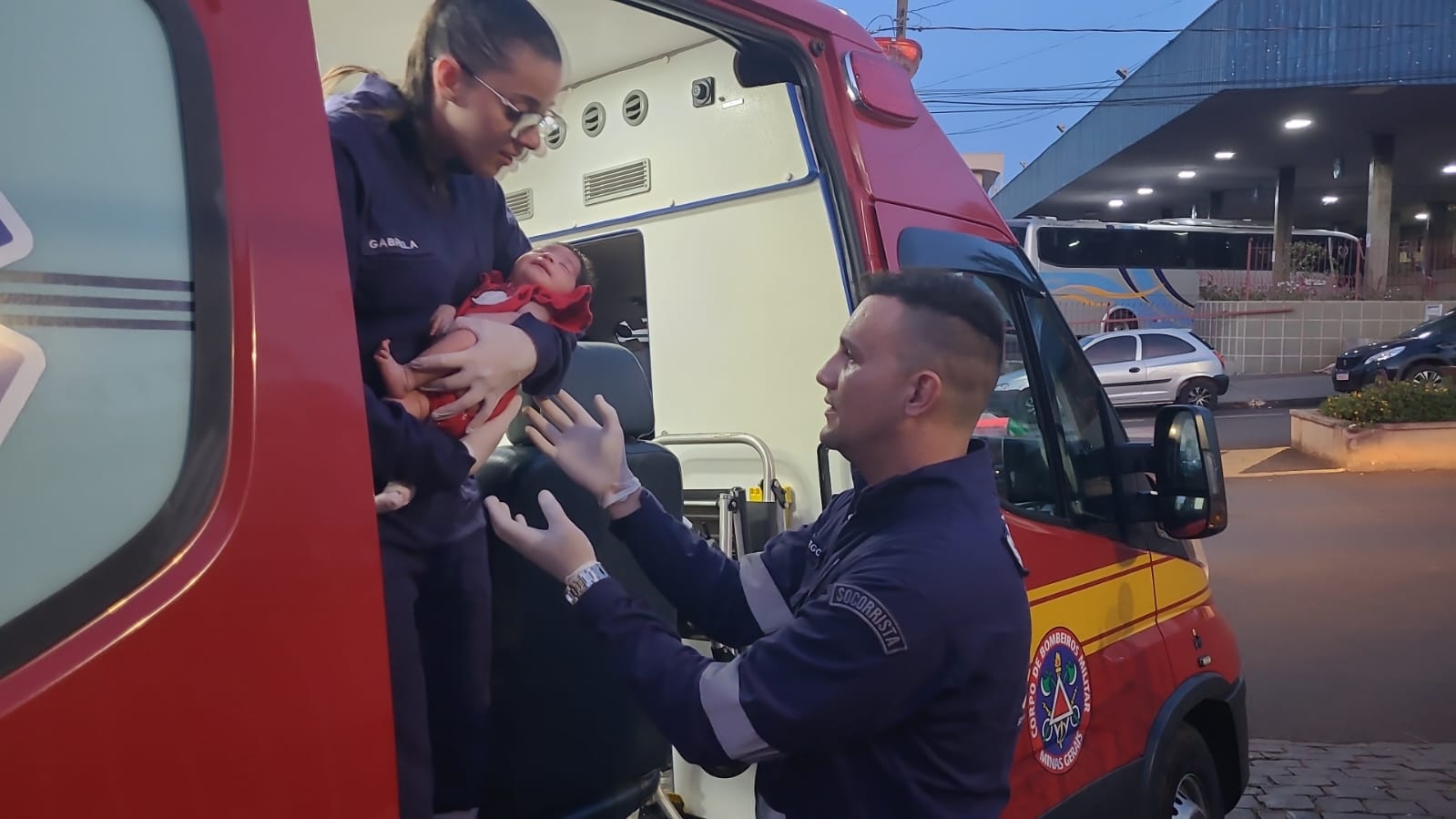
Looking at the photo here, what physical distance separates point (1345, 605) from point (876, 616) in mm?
6583

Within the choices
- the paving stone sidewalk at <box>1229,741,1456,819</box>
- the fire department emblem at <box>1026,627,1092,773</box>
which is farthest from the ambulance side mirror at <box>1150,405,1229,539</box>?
the paving stone sidewalk at <box>1229,741,1456,819</box>

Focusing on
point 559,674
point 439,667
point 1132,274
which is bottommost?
point 559,674

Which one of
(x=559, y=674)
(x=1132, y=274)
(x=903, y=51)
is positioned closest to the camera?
(x=559, y=674)

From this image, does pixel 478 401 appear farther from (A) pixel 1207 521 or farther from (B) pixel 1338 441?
(B) pixel 1338 441

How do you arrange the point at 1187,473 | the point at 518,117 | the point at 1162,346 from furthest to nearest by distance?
1. the point at 1162,346
2. the point at 1187,473
3. the point at 518,117

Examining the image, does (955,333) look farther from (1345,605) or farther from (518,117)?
(1345,605)

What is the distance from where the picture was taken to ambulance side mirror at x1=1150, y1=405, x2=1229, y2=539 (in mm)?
2564

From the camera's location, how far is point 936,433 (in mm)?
1634

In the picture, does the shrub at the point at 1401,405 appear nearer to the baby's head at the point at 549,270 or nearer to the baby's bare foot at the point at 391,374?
the baby's head at the point at 549,270

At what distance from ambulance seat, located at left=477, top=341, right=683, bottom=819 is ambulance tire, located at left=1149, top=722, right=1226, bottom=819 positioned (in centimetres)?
146

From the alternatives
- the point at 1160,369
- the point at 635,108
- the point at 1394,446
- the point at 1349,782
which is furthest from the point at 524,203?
the point at 1160,369

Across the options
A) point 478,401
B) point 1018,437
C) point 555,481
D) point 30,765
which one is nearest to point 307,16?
point 478,401

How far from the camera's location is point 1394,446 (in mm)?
11148

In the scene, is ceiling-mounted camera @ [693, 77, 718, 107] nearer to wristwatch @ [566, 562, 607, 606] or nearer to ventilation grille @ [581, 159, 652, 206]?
ventilation grille @ [581, 159, 652, 206]
